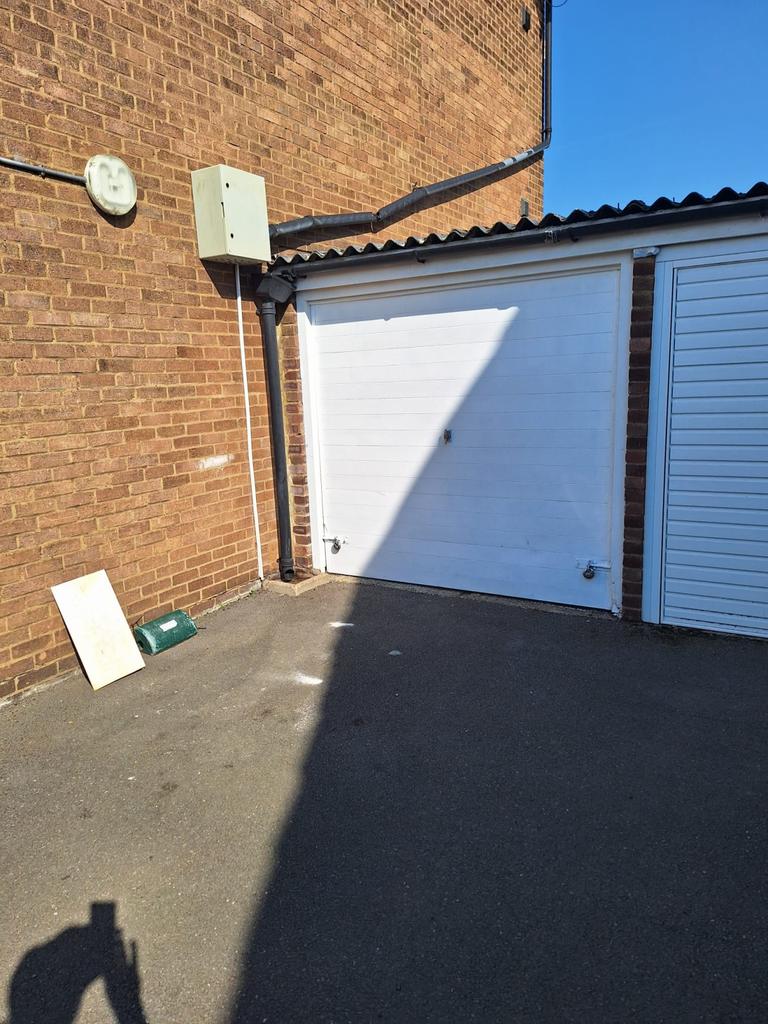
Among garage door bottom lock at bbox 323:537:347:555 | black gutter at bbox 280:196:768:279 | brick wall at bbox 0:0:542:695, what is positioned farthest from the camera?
garage door bottom lock at bbox 323:537:347:555

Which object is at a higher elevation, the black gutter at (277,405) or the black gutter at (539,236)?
the black gutter at (539,236)

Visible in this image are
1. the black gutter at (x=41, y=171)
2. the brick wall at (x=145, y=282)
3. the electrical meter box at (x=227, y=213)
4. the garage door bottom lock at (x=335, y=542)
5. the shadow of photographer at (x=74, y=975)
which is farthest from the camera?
the garage door bottom lock at (x=335, y=542)

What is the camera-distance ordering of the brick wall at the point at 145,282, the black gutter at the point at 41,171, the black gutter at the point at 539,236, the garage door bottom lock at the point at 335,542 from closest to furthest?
the black gutter at the point at 41,171, the brick wall at the point at 145,282, the black gutter at the point at 539,236, the garage door bottom lock at the point at 335,542

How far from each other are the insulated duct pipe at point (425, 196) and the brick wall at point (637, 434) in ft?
9.28

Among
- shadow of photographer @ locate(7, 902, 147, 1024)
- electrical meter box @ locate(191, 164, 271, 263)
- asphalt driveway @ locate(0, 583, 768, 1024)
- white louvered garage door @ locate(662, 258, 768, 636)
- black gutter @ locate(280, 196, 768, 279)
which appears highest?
electrical meter box @ locate(191, 164, 271, 263)

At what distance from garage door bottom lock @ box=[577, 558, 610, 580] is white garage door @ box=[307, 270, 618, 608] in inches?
0.7

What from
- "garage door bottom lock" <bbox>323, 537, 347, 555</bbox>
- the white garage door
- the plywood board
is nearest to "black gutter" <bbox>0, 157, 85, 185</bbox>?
the white garage door

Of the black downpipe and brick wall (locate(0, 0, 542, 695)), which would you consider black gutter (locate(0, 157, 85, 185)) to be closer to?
brick wall (locate(0, 0, 542, 695))

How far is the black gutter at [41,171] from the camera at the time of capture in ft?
12.5

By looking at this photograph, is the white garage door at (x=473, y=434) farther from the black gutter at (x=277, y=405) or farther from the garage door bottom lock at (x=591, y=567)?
the black gutter at (x=277, y=405)

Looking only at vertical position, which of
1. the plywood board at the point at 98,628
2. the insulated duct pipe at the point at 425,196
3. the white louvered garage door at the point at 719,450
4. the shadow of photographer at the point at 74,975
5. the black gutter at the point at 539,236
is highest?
the insulated duct pipe at the point at 425,196

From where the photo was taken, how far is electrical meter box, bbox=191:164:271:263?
4.91m

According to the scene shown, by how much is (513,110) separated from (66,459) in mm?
8804

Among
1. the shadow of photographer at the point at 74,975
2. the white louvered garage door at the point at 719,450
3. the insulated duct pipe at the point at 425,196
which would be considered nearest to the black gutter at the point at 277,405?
the insulated duct pipe at the point at 425,196
